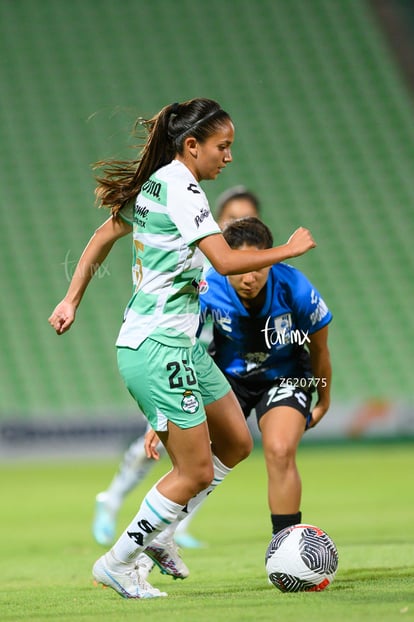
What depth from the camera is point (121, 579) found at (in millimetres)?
4531

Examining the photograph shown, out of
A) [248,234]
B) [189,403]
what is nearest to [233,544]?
[248,234]

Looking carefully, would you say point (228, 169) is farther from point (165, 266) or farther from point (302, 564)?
point (302, 564)

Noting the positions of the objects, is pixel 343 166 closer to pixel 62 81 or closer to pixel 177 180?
pixel 62 81

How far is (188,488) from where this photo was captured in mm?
4395

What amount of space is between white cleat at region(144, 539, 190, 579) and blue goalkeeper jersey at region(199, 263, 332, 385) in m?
1.11

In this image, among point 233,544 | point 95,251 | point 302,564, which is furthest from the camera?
point 233,544

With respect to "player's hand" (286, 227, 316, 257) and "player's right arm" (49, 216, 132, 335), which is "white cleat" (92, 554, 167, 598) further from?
"player's hand" (286, 227, 316, 257)

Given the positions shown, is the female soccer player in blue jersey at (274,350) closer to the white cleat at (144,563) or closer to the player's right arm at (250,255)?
the white cleat at (144,563)

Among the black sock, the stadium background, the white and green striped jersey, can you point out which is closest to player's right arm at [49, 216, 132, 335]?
the white and green striped jersey

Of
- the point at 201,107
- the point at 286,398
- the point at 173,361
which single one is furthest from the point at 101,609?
the point at 201,107

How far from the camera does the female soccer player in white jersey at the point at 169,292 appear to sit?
4328 mm

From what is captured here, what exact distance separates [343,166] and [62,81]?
4927 mm

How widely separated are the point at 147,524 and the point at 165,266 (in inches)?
40.9

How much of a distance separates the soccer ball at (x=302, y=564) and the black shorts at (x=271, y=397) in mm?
901
